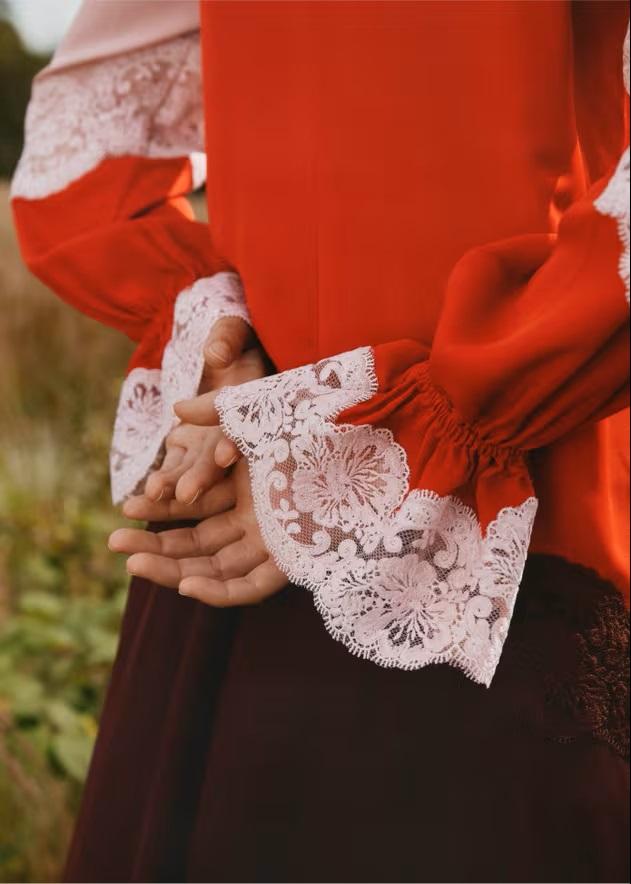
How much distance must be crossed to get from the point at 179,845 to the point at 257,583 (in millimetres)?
383

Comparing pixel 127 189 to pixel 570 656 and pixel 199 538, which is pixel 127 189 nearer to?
pixel 199 538

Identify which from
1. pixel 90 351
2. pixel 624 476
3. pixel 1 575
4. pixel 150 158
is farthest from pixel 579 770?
pixel 90 351

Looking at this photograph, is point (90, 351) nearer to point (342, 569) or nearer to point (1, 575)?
point (1, 575)

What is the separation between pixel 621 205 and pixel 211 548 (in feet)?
1.50

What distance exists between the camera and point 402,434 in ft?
2.65

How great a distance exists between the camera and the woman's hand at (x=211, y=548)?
82 centimetres

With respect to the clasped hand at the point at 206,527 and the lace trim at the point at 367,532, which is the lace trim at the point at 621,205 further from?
the clasped hand at the point at 206,527

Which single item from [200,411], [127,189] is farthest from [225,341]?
[127,189]

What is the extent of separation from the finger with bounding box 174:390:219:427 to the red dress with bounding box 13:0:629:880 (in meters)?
0.03

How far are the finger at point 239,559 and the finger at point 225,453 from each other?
86mm

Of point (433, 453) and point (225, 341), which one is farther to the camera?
point (225, 341)

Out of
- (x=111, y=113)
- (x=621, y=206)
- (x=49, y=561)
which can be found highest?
(x=111, y=113)

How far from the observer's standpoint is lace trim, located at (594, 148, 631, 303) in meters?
0.67

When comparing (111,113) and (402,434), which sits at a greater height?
(111,113)
